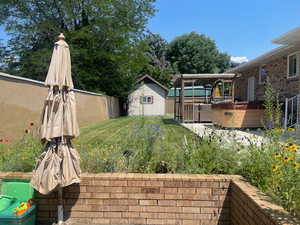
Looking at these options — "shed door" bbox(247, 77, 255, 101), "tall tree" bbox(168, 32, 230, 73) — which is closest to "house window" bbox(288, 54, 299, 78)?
"shed door" bbox(247, 77, 255, 101)

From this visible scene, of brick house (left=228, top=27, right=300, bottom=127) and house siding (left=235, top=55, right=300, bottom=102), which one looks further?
house siding (left=235, top=55, right=300, bottom=102)

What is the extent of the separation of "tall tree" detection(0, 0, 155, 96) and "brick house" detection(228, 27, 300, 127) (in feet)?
29.5

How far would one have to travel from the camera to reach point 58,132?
2197 mm

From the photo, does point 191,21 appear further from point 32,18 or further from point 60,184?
point 60,184

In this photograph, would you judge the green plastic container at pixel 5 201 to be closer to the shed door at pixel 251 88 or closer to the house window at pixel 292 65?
the house window at pixel 292 65

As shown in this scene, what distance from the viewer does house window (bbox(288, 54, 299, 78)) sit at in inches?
332

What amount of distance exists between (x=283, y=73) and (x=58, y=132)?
10.4 metres

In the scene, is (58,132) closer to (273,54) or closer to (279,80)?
(273,54)

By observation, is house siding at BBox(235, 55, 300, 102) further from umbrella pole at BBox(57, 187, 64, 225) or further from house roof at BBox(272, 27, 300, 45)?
umbrella pole at BBox(57, 187, 64, 225)

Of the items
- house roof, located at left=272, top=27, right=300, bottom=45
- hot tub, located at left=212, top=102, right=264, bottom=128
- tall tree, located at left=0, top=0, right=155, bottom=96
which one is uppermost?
tall tree, located at left=0, top=0, right=155, bottom=96

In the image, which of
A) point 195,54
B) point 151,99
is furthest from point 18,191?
point 195,54

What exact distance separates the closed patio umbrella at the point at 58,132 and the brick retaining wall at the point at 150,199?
0.27 m

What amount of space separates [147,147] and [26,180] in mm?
1672

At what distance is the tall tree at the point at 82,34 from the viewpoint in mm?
14562
